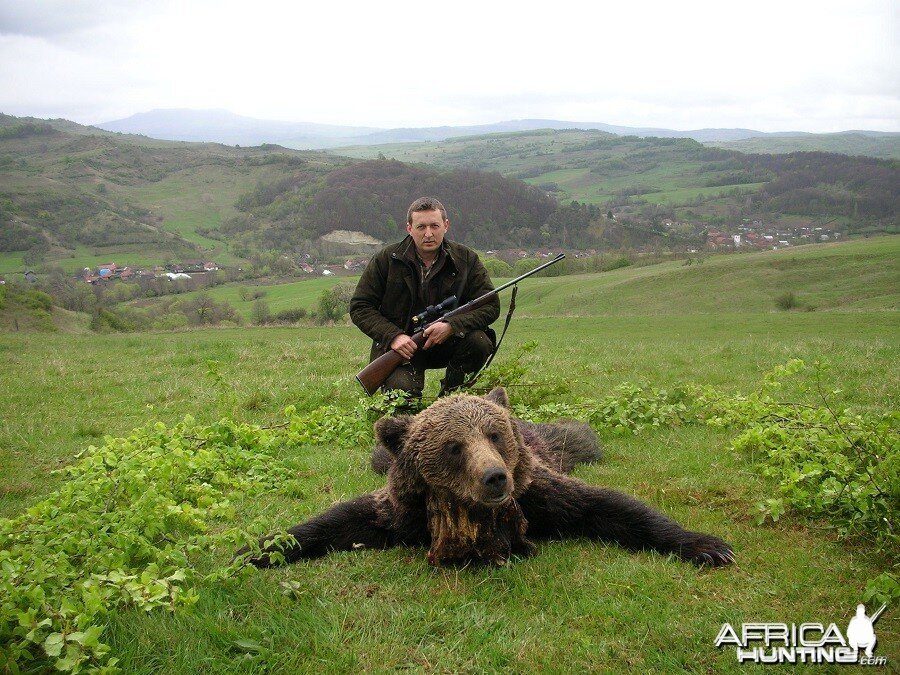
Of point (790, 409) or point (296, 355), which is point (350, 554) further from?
point (296, 355)

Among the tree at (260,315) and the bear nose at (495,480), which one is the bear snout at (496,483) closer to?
the bear nose at (495,480)

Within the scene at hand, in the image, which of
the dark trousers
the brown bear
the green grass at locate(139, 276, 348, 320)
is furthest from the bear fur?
the green grass at locate(139, 276, 348, 320)

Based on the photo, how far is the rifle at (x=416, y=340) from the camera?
295 inches

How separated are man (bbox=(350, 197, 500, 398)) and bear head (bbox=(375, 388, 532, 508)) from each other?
3151 millimetres

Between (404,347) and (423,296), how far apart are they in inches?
36.8

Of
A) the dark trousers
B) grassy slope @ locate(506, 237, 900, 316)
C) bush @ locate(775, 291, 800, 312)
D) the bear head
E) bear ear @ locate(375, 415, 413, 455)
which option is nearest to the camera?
the bear head

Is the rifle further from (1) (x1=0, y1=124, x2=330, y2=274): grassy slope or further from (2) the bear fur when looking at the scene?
(1) (x1=0, y1=124, x2=330, y2=274): grassy slope

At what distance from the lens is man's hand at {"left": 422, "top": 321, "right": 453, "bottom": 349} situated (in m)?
7.53

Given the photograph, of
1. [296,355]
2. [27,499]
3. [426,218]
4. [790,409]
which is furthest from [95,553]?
[296,355]

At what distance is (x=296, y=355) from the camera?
14.4 meters

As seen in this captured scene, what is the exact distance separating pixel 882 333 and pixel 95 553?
22335mm

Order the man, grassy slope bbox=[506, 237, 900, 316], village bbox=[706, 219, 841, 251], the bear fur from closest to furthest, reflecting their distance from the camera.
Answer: the bear fur → the man → grassy slope bbox=[506, 237, 900, 316] → village bbox=[706, 219, 841, 251]

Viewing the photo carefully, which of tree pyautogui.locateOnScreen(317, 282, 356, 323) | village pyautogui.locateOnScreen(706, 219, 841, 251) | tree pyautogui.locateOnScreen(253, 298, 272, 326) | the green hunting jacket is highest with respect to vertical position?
the green hunting jacket

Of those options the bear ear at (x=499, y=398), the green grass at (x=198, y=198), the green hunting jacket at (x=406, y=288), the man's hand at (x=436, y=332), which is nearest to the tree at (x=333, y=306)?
the green hunting jacket at (x=406, y=288)
